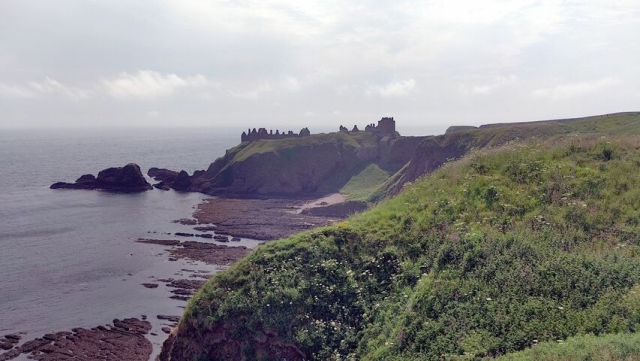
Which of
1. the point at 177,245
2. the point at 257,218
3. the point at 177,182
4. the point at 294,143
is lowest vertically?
the point at 177,245

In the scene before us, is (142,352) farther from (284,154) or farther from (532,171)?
(284,154)

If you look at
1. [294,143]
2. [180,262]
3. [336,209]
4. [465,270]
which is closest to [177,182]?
[294,143]

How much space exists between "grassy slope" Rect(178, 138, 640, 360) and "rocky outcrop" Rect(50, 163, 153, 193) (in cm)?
9131

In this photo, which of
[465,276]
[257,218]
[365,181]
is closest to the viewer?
[465,276]

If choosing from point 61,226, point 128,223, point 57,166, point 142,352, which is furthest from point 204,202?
point 57,166

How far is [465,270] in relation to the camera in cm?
1380

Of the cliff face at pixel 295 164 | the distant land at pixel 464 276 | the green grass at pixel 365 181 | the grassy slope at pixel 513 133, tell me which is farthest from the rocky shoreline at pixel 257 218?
the distant land at pixel 464 276

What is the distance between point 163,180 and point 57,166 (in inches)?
2118

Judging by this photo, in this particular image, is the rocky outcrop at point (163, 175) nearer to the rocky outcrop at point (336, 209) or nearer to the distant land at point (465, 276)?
the rocky outcrop at point (336, 209)

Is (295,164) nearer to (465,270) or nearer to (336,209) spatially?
(336,209)

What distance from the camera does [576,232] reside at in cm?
1440

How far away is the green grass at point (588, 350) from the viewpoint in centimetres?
884

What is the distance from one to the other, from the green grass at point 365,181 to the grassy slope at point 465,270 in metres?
72.6

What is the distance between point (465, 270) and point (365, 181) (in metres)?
89.0
